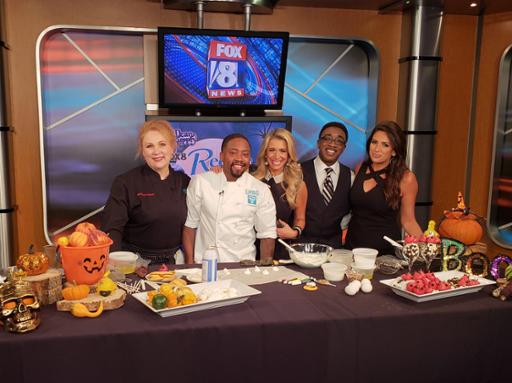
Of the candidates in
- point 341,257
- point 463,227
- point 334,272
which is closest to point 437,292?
point 334,272

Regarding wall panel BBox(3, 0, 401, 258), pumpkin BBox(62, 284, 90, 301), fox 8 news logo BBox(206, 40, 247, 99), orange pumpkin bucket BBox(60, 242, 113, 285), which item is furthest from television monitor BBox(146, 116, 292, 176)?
pumpkin BBox(62, 284, 90, 301)

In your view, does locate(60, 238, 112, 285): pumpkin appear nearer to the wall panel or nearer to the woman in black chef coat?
the woman in black chef coat

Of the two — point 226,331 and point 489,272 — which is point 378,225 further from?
point 226,331

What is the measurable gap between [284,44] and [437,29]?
1.54m

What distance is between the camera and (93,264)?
1.96 metres

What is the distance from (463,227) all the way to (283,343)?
1.52 metres

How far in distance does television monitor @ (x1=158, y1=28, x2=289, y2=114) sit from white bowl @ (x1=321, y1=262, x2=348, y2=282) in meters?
2.41

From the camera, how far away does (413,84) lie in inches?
188

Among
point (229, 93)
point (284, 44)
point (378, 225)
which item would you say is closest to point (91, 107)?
point (229, 93)

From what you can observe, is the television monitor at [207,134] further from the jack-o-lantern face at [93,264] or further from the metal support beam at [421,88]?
the jack-o-lantern face at [93,264]

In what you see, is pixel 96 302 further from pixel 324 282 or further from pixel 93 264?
pixel 324 282

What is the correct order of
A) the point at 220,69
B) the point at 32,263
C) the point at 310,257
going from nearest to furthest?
the point at 32,263
the point at 310,257
the point at 220,69

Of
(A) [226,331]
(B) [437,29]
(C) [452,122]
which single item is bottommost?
(A) [226,331]

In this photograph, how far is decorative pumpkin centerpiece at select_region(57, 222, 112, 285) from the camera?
1938 millimetres
